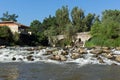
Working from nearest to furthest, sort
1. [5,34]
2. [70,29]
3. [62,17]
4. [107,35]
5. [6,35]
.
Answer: [107,35] → [6,35] → [5,34] → [70,29] → [62,17]

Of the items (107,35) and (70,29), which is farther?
(70,29)

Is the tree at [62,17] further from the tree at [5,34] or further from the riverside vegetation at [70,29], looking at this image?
the tree at [5,34]

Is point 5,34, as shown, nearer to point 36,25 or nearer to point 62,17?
point 62,17

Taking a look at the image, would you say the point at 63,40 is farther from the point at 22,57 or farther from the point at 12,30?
the point at 22,57

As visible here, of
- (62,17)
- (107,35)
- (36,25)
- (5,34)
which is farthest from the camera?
(36,25)

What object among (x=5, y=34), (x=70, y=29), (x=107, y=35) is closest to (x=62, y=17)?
(x=70, y=29)

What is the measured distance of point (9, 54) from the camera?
95.1 ft

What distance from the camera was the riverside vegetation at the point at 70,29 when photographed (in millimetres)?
49028

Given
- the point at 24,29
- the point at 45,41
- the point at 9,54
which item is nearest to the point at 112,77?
the point at 9,54

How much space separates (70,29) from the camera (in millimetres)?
63094

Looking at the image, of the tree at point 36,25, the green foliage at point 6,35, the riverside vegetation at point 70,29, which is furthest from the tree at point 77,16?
the green foliage at point 6,35

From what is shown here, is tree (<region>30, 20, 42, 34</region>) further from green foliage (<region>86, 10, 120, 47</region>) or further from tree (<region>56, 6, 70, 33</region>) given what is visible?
green foliage (<region>86, 10, 120, 47</region>)

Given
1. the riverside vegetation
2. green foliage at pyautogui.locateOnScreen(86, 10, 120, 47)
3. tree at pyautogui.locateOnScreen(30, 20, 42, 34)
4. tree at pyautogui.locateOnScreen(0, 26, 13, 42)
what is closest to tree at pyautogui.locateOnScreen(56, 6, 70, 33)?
the riverside vegetation

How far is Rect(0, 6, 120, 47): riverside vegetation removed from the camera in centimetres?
4903
